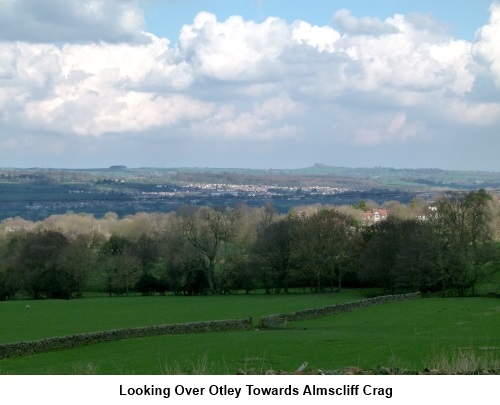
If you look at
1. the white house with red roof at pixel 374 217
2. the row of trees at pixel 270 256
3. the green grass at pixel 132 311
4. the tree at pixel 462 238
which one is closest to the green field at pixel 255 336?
the green grass at pixel 132 311

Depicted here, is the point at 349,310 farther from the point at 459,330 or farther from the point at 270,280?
the point at 270,280

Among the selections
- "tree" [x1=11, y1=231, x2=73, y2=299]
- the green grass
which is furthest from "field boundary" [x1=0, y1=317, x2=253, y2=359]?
"tree" [x1=11, y1=231, x2=73, y2=299]

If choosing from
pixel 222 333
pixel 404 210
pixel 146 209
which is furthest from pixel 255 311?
pixel 146 209

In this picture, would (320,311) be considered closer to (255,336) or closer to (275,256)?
(255,336)

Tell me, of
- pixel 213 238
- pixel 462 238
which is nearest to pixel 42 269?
pixel 213 238

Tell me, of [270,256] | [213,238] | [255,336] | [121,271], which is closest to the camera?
[255,336]

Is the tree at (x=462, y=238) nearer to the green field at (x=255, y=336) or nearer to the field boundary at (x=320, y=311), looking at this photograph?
the field boundary at (x=320, y=311)
